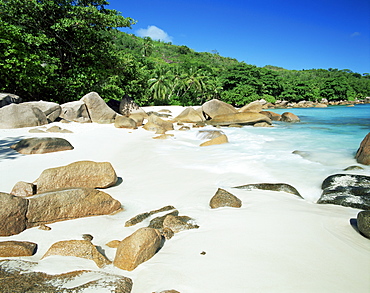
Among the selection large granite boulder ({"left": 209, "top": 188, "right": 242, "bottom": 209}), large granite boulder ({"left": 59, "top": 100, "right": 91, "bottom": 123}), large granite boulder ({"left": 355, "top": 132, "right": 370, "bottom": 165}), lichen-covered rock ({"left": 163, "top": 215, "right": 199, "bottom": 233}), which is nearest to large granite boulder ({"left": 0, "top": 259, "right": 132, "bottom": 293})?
lichen-covered rock ({"left": 163, "top": 215, "right": 199, "bottom": 233})

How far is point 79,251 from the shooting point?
9.02ft

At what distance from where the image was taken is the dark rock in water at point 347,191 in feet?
Answer: 14.3

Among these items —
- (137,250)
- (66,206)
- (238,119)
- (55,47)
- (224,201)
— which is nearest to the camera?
(137,250)

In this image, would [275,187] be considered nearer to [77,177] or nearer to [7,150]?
[77,177]

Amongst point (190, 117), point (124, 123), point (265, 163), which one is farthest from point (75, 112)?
point (265, 163)

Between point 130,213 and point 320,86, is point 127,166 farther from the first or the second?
point 320,86

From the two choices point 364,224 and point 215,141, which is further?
point 215,141

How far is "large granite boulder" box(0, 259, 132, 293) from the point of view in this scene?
6.53ft

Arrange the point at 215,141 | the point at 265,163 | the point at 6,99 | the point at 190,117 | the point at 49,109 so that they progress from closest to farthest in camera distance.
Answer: the point at 265,163, the point at 215,141, the point at 6,99, the point at 49,109, the point at 190,117

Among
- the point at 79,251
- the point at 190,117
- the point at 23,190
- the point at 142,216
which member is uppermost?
the point at 190,117

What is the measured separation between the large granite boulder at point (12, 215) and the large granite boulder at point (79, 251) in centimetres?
86

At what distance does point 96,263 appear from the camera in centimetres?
264

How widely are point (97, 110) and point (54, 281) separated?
44.3ft

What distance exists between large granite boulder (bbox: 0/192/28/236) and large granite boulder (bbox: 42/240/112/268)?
2.82 feet
